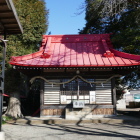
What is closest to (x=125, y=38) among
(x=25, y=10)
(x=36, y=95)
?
(x=25, y=10)

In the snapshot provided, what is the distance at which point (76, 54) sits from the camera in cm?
1095

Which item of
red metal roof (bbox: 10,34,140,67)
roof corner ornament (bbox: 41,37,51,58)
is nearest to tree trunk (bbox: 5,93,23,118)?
red metal roof (bbox: 10,34,140,67)

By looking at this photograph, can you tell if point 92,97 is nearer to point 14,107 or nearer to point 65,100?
point 65,100

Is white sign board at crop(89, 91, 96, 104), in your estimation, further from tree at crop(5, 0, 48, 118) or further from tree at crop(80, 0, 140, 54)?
tree at crop(5, 0, 48, 118)

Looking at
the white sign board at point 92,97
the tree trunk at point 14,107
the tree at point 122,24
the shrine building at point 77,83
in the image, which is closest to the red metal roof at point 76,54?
the shrine building at point 77,83

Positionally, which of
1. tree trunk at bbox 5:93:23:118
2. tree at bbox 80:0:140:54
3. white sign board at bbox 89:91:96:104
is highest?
tree at bbox 80:0:140:54

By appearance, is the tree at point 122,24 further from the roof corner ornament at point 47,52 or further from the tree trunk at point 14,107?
the tree trunk at point 14,107

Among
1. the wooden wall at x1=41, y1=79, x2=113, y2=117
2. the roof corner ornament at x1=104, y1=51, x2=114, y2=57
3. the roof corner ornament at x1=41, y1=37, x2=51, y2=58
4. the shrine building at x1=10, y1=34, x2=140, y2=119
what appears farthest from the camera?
the roof corner ornament at x1=41, y1=37, x2=51, y2=58

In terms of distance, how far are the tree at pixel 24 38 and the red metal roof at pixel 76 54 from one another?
984mm

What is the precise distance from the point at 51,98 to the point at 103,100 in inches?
120

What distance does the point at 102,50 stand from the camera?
11453 millimetres

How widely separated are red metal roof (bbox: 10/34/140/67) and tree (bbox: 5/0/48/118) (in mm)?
984

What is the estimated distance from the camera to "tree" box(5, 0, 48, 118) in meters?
11.0

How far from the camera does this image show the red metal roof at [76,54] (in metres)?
9.47
